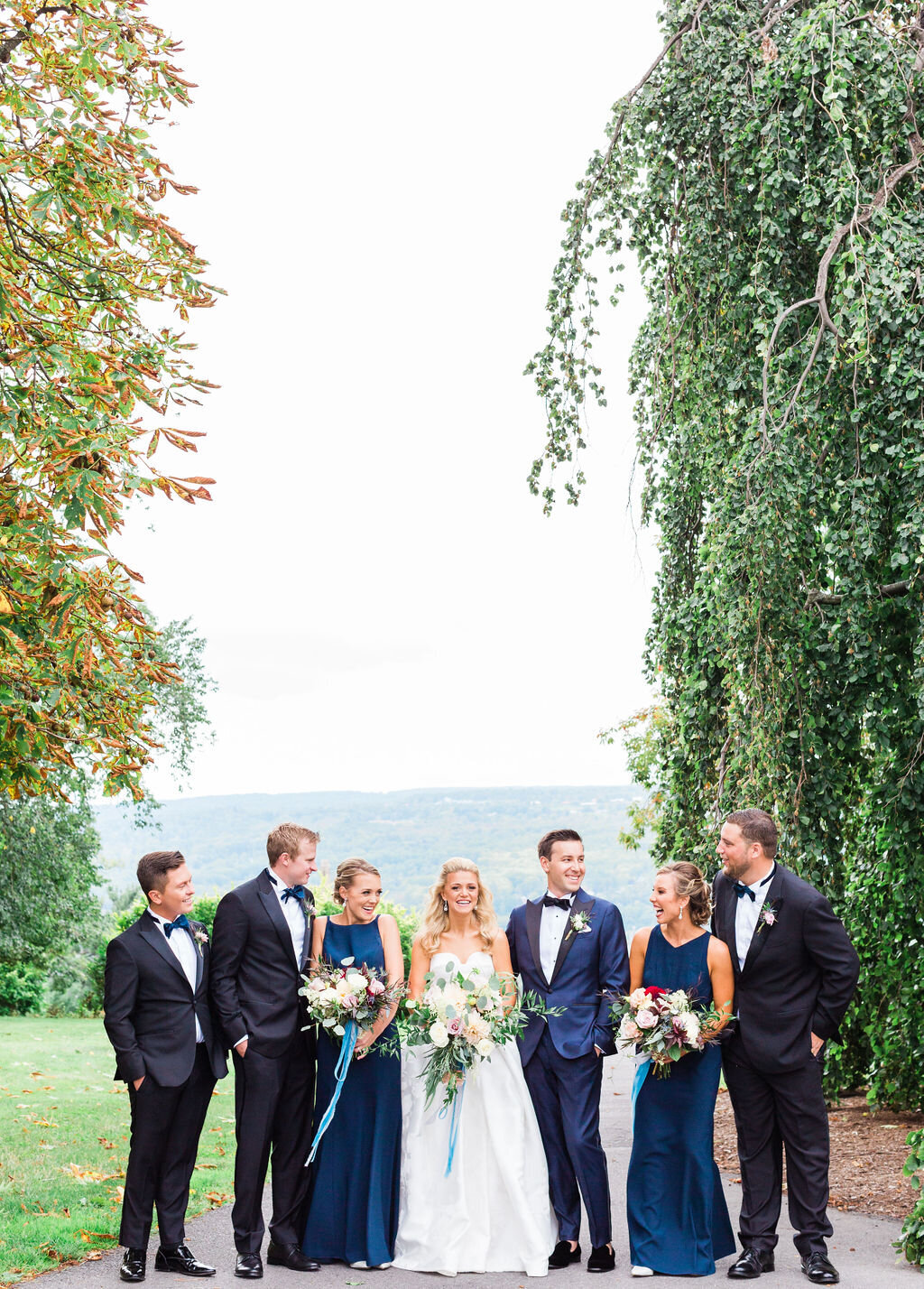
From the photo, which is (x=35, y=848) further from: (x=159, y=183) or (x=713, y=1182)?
(x=713, y=1182)

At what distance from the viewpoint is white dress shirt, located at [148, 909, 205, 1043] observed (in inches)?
225

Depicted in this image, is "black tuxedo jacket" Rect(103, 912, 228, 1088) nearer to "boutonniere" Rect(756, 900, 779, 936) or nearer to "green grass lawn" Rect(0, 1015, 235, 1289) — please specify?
"green grass lawn" Rect(0, 1015, 235, 1289)

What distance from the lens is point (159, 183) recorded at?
7.64m

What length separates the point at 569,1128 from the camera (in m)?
5.89

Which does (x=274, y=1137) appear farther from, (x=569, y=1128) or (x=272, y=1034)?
(x=569, y=1128)

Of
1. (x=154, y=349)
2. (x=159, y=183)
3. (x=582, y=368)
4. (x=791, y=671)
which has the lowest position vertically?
(x=791, y=671)

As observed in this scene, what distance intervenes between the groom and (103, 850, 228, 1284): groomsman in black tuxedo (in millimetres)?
1557

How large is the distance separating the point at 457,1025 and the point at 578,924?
2.55ft

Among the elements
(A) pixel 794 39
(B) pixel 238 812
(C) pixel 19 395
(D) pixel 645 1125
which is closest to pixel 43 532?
(C) pixel 19 395

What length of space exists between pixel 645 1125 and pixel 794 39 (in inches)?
242

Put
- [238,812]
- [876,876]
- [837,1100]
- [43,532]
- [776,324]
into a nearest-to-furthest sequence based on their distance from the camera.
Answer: [43,532] < [776,324] < [876,876] < [837,1100] < [238,812]

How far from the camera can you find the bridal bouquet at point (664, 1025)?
5.54 metres

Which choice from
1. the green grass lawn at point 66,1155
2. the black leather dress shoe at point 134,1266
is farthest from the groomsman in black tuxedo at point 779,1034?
the green grass lawn at point 66,1155

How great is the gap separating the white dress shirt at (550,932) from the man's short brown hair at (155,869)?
1806 millimetres
